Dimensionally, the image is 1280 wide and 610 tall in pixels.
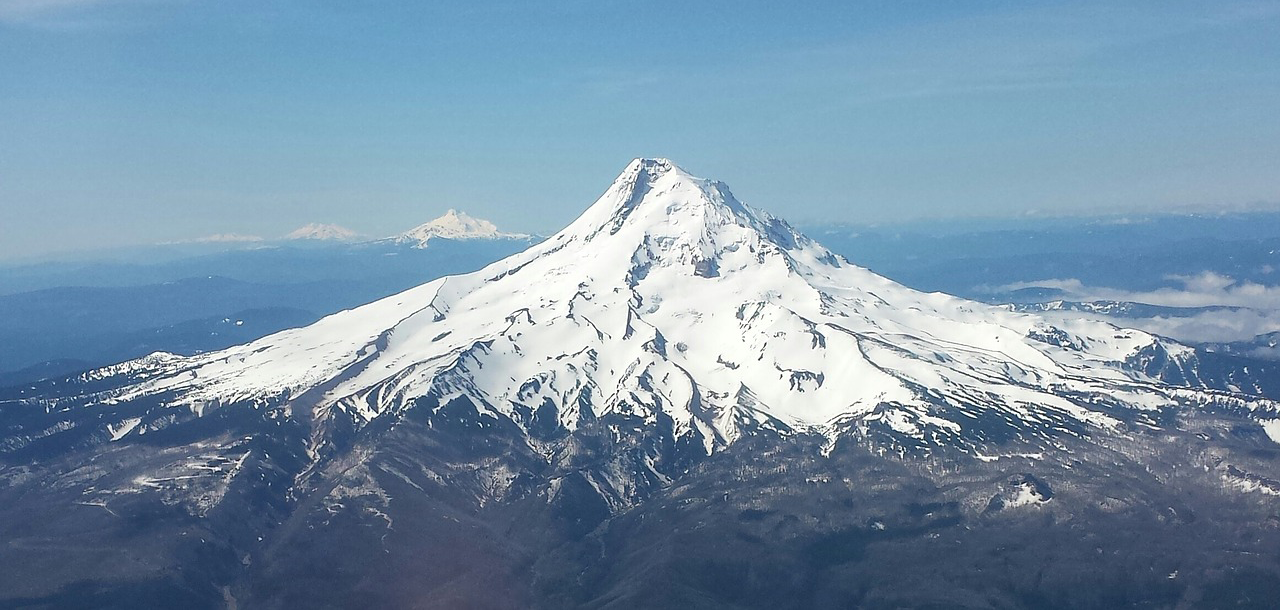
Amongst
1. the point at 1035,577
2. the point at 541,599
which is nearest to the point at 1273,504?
the point at 1035,577

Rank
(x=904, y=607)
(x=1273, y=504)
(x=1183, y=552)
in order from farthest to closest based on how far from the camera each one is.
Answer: (x=1273, y=504) → (x=1183, y=552) → (x=904, y=607)

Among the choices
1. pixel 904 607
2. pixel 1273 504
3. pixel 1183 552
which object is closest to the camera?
pixel 904 607

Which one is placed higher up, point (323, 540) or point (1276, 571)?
point (323, 540)

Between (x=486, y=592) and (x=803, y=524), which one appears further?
(x=803, y=524)

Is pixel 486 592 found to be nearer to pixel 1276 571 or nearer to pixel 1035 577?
pixel 1035 577

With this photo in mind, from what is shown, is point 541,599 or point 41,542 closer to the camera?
point 541,599

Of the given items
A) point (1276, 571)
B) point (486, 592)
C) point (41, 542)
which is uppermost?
point (41, 542)

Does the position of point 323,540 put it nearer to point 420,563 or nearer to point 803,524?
point 420,563

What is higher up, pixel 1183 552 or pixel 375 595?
pixel 375 595

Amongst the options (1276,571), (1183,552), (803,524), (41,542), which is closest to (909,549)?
(803,524)
